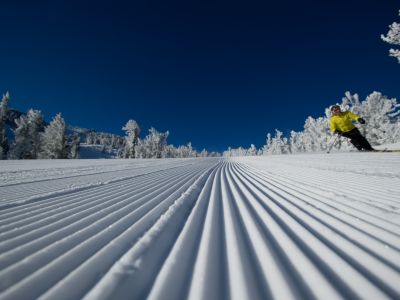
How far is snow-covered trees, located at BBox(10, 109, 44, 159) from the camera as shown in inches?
1381

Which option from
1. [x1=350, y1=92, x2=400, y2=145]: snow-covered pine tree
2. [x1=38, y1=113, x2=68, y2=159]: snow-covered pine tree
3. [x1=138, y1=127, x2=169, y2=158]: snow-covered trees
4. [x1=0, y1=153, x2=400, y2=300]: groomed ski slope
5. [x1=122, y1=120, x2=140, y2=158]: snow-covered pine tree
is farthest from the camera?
[x1=138, y1=127, x2=169, y2=158]: snow-covered trees

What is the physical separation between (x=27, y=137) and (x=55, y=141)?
4.04 metres

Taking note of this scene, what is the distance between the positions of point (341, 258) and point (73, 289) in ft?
4.76

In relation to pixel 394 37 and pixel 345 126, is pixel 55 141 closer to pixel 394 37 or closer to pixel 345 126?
pixel 345 126

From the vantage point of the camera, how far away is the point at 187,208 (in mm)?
2742

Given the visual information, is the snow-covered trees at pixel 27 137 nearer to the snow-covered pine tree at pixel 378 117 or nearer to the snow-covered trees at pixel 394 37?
the snow-covered trees at pixel 394 37

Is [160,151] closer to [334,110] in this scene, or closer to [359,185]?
[334,110]

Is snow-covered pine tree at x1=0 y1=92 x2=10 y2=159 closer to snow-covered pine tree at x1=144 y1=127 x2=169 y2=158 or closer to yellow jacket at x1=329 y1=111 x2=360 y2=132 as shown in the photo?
snow-covered pine tree at x1=144 y1=127 x2=169 y2=158

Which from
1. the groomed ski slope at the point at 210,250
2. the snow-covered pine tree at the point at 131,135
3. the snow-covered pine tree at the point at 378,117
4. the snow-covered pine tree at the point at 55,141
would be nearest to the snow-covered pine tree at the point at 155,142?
the snow-covered pine tree at the point at 131,135

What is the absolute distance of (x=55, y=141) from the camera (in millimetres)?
37156

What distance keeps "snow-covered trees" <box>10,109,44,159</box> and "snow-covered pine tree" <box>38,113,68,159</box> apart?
111 cm

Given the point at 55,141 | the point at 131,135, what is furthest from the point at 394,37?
the point at 131,135

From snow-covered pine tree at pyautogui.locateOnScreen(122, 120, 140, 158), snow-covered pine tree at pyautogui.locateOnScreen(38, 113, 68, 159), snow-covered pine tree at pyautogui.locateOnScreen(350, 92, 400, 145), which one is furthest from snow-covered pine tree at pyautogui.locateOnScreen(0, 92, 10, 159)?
snow-covered pine tree at pyautogui.locateOnScreen(350, 92, 400, 145)

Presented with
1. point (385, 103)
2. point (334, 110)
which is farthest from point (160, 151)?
point (334, 110)
